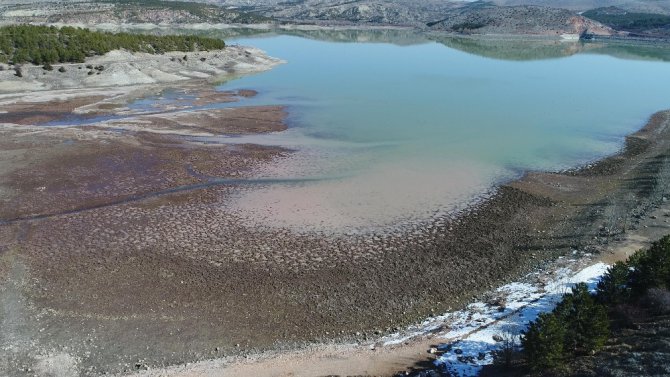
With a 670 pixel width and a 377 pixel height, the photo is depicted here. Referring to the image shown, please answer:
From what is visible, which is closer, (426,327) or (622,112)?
(426,327)

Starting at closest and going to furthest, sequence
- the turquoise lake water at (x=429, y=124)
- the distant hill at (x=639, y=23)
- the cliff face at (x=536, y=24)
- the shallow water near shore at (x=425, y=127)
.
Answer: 1. the shallow water near shore at (x=425, y=127)
2. the turquoise lake water at (x=429, y=124)
3. the distant hill at (x=639, y=23)
4. the cliff face at (x=536, y=24)

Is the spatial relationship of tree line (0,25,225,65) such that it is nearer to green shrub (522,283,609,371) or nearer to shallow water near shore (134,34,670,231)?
shallow water near shore (134,34,670,231)

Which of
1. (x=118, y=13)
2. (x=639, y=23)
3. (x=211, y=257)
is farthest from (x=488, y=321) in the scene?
(x=639, y=23)

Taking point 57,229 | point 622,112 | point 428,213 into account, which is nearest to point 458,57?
point 622,112

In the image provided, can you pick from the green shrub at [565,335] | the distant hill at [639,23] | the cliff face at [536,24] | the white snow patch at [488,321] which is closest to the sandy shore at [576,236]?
the white snow patch at [488,321]

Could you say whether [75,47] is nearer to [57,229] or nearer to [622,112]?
[57,229]

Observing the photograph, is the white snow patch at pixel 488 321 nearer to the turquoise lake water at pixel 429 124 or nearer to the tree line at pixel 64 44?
the turquoise lake water at pixel 429 124

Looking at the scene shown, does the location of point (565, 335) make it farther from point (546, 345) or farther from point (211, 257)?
point (211, 257)
